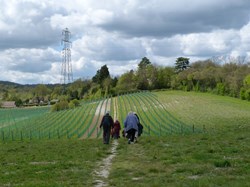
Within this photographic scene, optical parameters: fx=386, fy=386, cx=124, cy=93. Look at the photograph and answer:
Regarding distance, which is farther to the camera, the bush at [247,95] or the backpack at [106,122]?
the bush at [247,95]

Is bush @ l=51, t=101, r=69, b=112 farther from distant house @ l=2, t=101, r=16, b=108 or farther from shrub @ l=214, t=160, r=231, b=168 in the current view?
shrub @ l=214, t=160, r=231, b=168

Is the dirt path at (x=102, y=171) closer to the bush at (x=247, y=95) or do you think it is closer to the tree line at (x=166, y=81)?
the bush at (x=247, y=95)

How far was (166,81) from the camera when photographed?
5330 inches

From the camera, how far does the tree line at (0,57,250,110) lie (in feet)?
330

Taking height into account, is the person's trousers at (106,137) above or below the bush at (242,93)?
below

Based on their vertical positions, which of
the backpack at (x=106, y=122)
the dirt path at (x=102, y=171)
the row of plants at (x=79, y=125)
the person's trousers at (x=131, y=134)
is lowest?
the row of plants at (x=79, y=125)

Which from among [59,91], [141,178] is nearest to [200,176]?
[141,178]

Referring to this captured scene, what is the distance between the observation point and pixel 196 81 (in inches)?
4786

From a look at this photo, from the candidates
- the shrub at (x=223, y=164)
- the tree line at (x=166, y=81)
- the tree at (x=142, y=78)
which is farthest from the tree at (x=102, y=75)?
the shrub at (x=223, y=164)

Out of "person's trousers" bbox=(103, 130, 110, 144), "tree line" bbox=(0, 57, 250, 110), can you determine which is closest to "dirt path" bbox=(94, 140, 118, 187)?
"person's trousers" bbox=(103, 130, 110, 144)

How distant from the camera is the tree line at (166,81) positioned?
3959 inches

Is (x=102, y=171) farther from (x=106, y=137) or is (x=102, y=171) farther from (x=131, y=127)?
(x=106, y=137)

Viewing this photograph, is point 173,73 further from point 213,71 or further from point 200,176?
point 200,176

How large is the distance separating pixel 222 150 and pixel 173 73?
4991 inches
